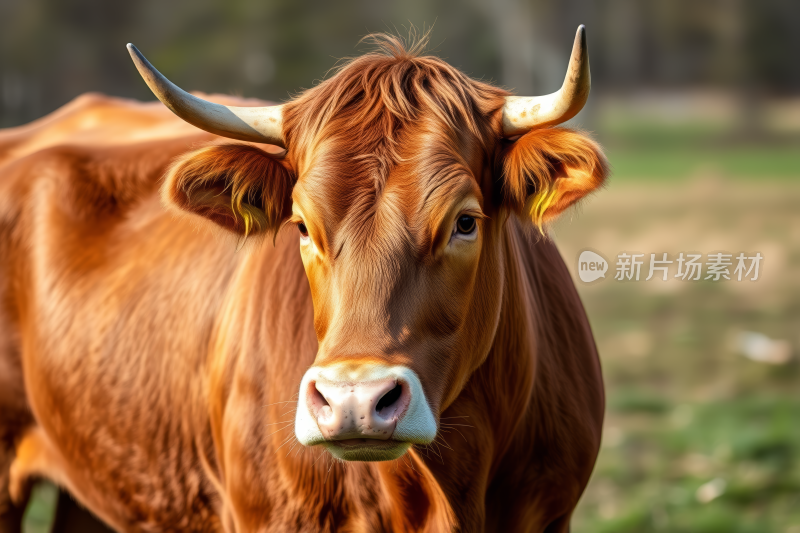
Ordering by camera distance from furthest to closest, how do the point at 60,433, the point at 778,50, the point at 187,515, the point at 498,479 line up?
the point at 778,50 < the point at 60,433 < the point at 187,515 < the point at 498,479

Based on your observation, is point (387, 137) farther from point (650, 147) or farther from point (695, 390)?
point (650, 147)

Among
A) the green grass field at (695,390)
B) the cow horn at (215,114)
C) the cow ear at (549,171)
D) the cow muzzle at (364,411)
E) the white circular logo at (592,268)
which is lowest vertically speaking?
the green grass field at (695,390)

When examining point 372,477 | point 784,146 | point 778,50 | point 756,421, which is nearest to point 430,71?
point 372,477

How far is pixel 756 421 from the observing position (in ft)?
21.2

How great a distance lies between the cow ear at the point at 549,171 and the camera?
107 inches

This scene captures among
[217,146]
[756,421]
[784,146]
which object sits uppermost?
[217,146]

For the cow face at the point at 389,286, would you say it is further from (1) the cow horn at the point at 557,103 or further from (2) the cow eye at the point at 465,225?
(1) the cow horn at the point at 557,103

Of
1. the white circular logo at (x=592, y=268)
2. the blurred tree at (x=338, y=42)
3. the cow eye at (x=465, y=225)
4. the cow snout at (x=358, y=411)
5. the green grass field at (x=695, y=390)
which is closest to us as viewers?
the cow snout at (x=358, y=411)

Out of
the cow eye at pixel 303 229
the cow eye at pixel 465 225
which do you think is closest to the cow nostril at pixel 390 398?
the cow eye at pixel 465 225

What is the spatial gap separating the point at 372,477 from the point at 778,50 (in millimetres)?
32782

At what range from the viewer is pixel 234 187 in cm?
298

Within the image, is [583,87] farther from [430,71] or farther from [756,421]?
[756,421]

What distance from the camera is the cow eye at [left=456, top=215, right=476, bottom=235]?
266 centimetres

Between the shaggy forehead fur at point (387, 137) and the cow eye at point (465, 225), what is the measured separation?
10 centimetres
